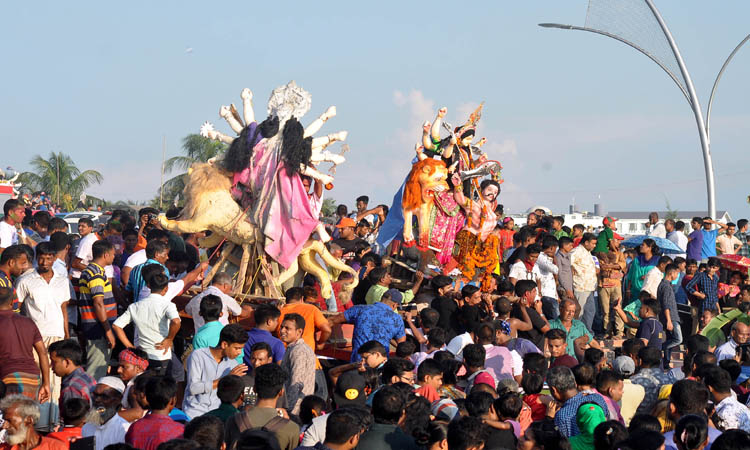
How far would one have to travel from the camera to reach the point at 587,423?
5906 mm

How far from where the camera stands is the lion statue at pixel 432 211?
1309 cm

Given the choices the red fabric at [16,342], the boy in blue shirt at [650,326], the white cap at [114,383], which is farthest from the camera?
the boy in blue shirt at [650,326]

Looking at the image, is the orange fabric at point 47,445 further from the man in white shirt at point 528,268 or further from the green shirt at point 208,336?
the man in white shirt at point 528,268

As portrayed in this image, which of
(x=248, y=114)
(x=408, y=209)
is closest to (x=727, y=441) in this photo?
(x=248, y=114)

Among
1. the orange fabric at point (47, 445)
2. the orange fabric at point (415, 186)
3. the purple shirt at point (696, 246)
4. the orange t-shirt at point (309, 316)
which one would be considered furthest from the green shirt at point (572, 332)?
the purple shirt at point (696, 246)

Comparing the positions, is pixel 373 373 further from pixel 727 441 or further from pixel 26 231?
pixel 26 231

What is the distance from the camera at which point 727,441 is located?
4852 mm

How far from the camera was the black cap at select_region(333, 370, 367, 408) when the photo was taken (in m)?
6.29

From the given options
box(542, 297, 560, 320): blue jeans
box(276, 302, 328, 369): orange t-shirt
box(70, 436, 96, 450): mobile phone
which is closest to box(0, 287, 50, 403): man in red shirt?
box(70, 436, 96, 450): mobile phone

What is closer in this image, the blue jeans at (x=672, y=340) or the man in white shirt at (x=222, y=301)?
the man in white shirt at (x=222, y=301)

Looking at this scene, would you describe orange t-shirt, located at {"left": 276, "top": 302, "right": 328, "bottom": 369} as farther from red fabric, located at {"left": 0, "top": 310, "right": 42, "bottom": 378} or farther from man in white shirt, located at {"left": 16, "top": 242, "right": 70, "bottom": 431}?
red fabric, located at {"left": 0, "top": 310, "right": 42, "bottom": 378}

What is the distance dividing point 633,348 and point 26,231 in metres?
7.70

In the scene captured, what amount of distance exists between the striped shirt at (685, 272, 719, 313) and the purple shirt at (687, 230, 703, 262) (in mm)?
2620

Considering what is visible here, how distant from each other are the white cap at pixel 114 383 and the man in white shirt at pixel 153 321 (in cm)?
127
